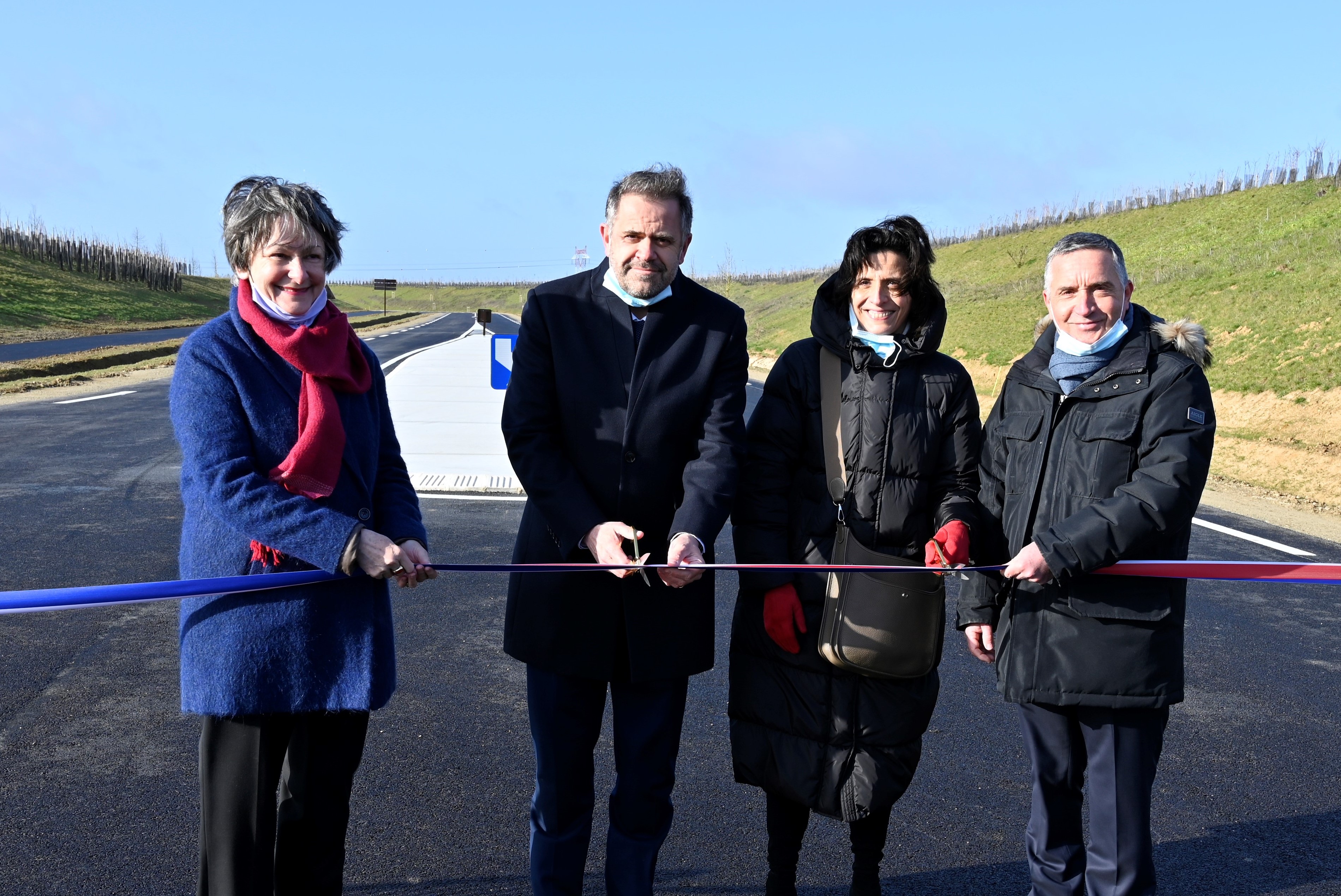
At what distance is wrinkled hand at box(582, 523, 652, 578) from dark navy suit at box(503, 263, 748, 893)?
0.21 ft

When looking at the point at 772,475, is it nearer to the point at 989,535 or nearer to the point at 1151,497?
the point at 989,535

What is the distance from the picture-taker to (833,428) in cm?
304

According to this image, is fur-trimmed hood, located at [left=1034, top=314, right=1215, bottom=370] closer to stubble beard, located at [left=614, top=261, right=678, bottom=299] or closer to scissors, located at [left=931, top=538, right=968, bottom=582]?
scissors, located at [left=931, top=538, right=968, bottom=582]

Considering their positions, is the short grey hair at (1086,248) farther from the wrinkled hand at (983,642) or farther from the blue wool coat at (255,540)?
the blue wool coat at (255,540)

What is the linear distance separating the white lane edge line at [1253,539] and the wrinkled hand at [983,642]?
5.80 metres

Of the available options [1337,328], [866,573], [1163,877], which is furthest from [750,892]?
[1337,328]

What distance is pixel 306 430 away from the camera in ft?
8.13

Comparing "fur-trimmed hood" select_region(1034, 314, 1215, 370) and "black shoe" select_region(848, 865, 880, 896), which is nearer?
"fur-trimmed hood" select_region(1034, 314, 1215, 370)

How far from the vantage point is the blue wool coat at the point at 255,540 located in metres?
2.42

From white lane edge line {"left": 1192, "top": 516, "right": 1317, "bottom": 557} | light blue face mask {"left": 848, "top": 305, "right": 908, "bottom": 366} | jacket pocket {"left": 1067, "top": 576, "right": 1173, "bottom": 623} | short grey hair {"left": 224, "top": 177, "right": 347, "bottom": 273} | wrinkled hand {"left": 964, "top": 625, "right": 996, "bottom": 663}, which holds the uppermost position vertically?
short grey hair {"left": 224, "top": 177, "right": 347, "bottom": 273}

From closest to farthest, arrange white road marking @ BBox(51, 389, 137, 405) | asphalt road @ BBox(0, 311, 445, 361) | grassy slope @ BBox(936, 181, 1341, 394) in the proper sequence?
1. white road marking @ BBox(51, 389, 137, 405)
2. grassy slope @ BBox(936, 181, 1341, 394)
3. asphalt road @ BBox(0, 311, 445, 361)

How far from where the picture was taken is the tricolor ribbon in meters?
2.46

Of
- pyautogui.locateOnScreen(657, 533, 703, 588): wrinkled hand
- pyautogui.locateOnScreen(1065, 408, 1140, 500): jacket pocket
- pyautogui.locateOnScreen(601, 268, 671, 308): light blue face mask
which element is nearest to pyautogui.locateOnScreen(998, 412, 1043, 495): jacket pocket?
pyautogui.locateOnScreen(1065, 408, 1140, 500): jacket pocket

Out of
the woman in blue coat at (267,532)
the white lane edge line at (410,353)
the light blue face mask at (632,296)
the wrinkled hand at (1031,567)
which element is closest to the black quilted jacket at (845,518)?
the wrinkled hand at (1031,567)
